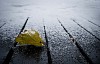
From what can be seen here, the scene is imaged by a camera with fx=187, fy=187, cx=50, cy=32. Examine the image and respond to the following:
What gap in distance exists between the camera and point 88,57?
4.83 feet

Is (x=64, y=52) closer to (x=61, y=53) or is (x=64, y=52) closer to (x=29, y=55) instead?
(x=61, y=53)

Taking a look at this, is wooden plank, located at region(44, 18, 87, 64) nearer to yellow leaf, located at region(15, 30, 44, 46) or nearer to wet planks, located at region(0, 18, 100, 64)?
wet planks, located at region(0, 18, 100, 64)

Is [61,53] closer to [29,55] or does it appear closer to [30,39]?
[29,55]

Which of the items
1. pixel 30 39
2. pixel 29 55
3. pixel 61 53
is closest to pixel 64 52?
pixel 61 53

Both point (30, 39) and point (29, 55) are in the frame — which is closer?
point (29, 55)

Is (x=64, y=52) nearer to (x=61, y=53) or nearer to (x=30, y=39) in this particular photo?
(x=61, y=53)

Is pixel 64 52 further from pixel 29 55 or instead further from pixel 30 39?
pixel 30 39

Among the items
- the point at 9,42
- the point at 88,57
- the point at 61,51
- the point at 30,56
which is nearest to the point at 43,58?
the point at 30,56

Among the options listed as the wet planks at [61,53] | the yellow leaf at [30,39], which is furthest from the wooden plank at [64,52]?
the yellow leaf at [30,39]

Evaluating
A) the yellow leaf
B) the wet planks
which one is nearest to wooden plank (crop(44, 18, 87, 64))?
the wet planks

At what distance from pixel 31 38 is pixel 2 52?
324mm

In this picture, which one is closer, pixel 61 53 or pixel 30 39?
pixel 61 53

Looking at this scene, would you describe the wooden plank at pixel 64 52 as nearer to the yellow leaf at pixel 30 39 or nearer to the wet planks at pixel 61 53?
the wet planks at pixel 61 53

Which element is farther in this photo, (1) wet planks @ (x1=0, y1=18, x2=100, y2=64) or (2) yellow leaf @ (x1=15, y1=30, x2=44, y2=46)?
(2) yellow leaf @ (x1=15, y1=30, x2=44, y2=46)
